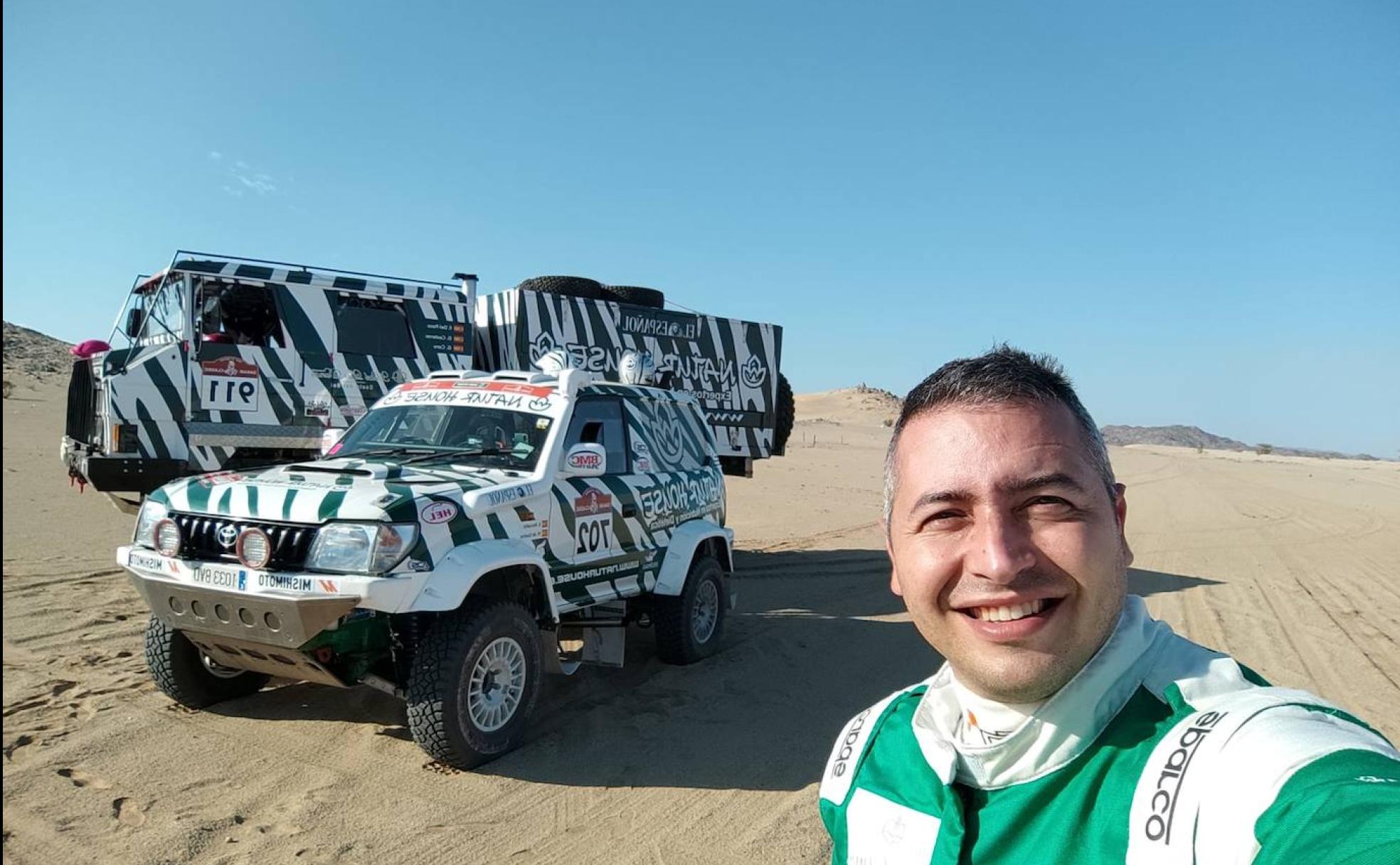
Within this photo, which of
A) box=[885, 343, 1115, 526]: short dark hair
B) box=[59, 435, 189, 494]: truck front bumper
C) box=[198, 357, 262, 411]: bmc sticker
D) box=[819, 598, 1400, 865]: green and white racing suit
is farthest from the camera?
box=[198, 357, 262, 411]: bmc sticker

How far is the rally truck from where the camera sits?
14.4 ft

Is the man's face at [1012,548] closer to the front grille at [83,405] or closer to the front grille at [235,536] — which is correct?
the front grille at [235,536]

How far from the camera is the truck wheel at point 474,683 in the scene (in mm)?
4441

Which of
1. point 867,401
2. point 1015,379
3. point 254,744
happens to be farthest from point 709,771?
point 867,401

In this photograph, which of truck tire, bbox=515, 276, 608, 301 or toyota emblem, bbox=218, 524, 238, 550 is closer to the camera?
toyota emblem, bbox=218, 524, 238, 550

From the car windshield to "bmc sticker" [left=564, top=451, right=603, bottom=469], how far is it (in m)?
0.33

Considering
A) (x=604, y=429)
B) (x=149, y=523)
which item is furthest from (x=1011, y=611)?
(x=604, y=429)

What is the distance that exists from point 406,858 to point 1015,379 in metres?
3.46

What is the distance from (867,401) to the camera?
2822 inches

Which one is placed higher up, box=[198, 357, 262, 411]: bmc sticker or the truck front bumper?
box=[198, 357, 262, 411]: bmc sticker

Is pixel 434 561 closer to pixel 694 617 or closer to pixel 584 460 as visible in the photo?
pixel 584 460

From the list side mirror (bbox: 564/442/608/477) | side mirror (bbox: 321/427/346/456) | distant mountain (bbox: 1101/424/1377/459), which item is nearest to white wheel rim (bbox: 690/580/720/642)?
side mirror (bbox: 564/442/608/477)

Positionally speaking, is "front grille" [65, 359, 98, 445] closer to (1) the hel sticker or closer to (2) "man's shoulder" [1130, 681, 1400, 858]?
(1) the hel sticker

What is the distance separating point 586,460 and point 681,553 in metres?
1.66
